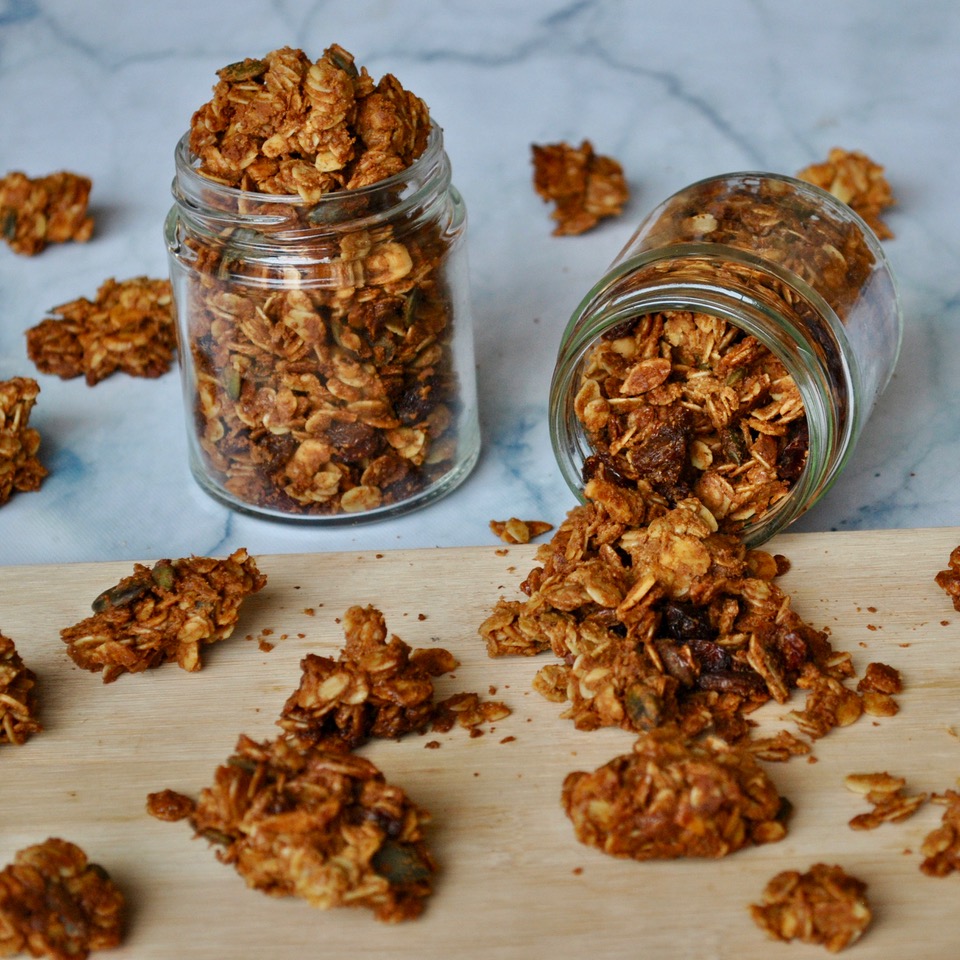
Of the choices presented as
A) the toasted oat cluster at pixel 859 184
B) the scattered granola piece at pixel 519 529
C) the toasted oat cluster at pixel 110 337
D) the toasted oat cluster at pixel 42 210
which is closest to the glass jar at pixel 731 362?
the scattered granola piece at pixel 519 529

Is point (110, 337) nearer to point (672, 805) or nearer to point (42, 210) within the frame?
point (42, 210)

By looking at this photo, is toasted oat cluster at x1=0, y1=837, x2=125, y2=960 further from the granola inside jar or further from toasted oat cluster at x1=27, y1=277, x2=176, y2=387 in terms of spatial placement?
toasted oat cluster at x1=27, y1=277, x2=176, y2=387

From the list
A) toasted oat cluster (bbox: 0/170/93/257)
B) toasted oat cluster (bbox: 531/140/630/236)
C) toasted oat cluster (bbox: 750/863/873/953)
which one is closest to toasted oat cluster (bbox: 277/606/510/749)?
toasted oat cluster (bbox: 750/863/873/953)

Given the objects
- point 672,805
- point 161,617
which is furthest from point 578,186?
point 672,805

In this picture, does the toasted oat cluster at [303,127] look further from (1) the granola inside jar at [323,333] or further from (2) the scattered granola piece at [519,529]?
(2) the scattered granola piece at [519,529]

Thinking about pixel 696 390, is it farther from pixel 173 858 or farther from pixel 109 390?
pixel 109 390

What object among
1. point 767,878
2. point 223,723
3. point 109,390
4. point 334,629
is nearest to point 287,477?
point 334,629
